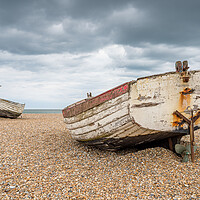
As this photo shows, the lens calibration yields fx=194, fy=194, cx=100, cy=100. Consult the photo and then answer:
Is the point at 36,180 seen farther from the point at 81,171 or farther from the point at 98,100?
the point at 98,100

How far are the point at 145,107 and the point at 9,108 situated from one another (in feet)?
46.0

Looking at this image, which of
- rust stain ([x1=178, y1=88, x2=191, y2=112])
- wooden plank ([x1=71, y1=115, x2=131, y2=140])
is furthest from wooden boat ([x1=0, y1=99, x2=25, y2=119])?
rust stain ([x1=178, y1=88, x2=191, y2=112])

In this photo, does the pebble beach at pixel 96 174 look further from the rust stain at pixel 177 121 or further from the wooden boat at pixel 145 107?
the rust stain at pixel 177 121

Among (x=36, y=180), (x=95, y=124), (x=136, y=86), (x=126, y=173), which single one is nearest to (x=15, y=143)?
(x=36, y=180)

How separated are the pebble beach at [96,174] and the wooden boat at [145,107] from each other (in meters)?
0.65

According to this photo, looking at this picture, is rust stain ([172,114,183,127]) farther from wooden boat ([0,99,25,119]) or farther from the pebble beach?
wooden boat ([0,99,25,119])

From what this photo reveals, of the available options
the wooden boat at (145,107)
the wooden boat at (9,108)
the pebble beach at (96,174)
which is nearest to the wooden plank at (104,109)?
the wooden boat at (145,107)

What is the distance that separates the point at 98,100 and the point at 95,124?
0.58m

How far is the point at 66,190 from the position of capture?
11.6 ft

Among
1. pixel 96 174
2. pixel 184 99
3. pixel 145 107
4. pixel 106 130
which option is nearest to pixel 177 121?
pixel 184 99

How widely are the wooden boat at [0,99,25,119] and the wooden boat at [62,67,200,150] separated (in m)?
12.8

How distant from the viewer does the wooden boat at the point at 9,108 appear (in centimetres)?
1504

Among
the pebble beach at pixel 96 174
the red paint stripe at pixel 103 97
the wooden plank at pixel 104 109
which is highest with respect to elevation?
the red paint stripe at pixel 103 97

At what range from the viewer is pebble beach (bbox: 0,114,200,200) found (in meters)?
3.43
